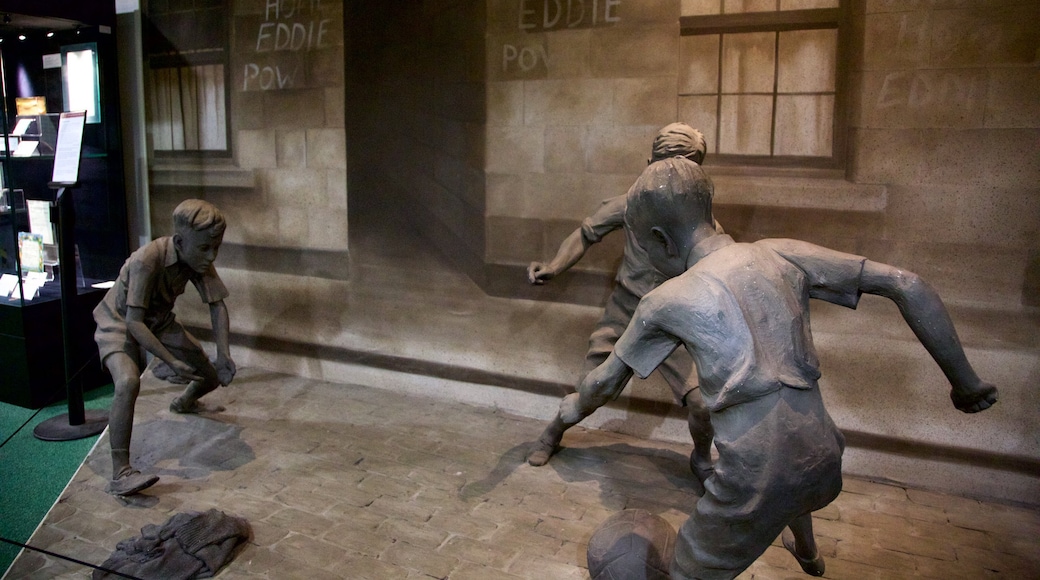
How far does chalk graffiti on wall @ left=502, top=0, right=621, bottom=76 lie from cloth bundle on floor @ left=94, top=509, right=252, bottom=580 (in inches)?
127

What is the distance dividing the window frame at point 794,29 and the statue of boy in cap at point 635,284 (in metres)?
0.70

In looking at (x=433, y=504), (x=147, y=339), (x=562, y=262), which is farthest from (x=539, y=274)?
(x=147, y=339)

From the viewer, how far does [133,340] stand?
4211 millimetres

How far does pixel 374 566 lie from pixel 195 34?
4722 mm

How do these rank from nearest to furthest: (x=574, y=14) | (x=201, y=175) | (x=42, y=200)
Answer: (x=574, y=14) < (x=42, y=200) < (x=201, y=175)

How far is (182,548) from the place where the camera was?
10.7 feet

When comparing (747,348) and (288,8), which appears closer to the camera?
(747,348)

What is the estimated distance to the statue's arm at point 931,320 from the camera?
2.31 metres

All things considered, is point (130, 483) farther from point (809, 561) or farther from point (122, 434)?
point (809, 561)

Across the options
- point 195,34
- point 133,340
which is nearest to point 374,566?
point 133,340

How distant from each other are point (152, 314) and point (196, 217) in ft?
2.53

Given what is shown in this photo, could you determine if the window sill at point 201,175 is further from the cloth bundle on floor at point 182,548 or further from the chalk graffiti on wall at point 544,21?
the cloth bundle on floor at point 182,548

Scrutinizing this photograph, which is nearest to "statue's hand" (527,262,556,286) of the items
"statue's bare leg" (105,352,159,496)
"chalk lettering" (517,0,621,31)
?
"chalk lettering" (517,0,621,31)

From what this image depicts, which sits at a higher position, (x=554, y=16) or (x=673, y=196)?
(x=554, y=16)
